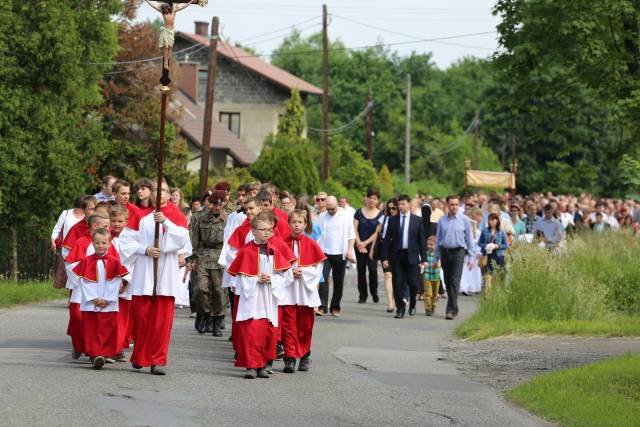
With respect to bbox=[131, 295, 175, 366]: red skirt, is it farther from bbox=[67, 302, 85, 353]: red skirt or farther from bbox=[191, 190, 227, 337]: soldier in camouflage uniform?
bbox=[191, 190, 227, 337]: soldier in camouflage uniform

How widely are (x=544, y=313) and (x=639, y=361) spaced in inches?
196

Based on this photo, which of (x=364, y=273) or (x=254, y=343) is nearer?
(x=254, y=343)

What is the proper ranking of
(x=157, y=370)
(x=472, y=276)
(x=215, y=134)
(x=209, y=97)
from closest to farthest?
(x=157, y=370) → (x=472, y=276) → (x=209, y=97) → (x=215, y=134)

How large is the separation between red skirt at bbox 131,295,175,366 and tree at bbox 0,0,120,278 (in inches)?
543

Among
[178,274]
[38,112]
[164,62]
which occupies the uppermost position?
[38,112]

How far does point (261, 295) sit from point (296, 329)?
0.83 metres

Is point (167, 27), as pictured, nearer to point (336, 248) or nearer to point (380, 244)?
point (336, 248)

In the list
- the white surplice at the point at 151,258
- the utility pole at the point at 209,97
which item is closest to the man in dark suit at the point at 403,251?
the white surplice at the point at 151,258

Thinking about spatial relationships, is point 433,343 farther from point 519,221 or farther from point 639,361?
point 519,221

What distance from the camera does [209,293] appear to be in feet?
54.3

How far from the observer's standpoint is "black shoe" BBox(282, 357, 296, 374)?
13.2m

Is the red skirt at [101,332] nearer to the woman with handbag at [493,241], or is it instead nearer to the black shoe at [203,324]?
the black shoe at [203,324]

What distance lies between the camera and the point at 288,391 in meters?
11.8

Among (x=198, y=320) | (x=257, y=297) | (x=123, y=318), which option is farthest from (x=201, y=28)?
(x=257, y=297)
